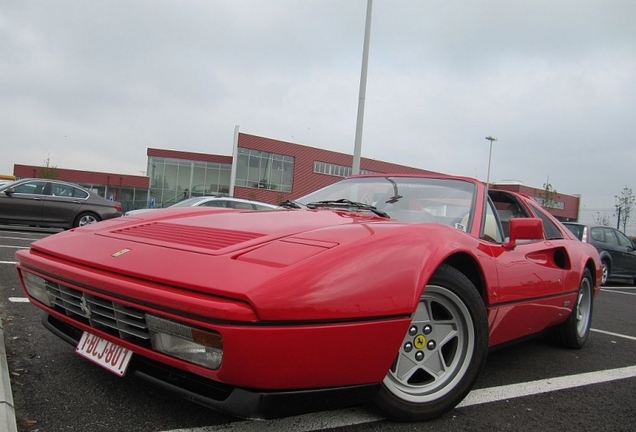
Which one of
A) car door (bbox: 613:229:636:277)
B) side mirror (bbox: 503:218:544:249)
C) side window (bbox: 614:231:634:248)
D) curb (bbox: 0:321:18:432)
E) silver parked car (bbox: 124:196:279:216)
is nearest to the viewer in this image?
curb (bbox: 0:321:18:432)

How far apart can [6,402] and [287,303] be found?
3.91 ft

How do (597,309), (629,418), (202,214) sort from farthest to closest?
1. (597,309)
2. (202,214)
3. (629,418)

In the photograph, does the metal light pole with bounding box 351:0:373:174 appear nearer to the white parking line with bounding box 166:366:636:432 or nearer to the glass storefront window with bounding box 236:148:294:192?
the white parking line with bounding box 166:366:636:432

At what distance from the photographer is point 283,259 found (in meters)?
1.59

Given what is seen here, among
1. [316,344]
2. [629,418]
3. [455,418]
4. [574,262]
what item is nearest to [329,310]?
[316,344]

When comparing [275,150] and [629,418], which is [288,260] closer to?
[629,418]

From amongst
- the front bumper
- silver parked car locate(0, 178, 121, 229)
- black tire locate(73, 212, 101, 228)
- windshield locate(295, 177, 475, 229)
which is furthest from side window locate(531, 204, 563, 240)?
black tire locate(73, 212, 101, 228)

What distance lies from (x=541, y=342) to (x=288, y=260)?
9.90ft

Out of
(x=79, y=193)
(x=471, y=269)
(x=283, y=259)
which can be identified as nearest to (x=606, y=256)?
(x=471, y=269)

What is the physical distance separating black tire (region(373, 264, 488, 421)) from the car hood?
8.1 inches

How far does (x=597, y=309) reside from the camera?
6008mm

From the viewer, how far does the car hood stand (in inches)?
58.3

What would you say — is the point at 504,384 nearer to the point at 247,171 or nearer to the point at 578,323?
the point at 578,323

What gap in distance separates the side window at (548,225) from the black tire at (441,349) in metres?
1.67
